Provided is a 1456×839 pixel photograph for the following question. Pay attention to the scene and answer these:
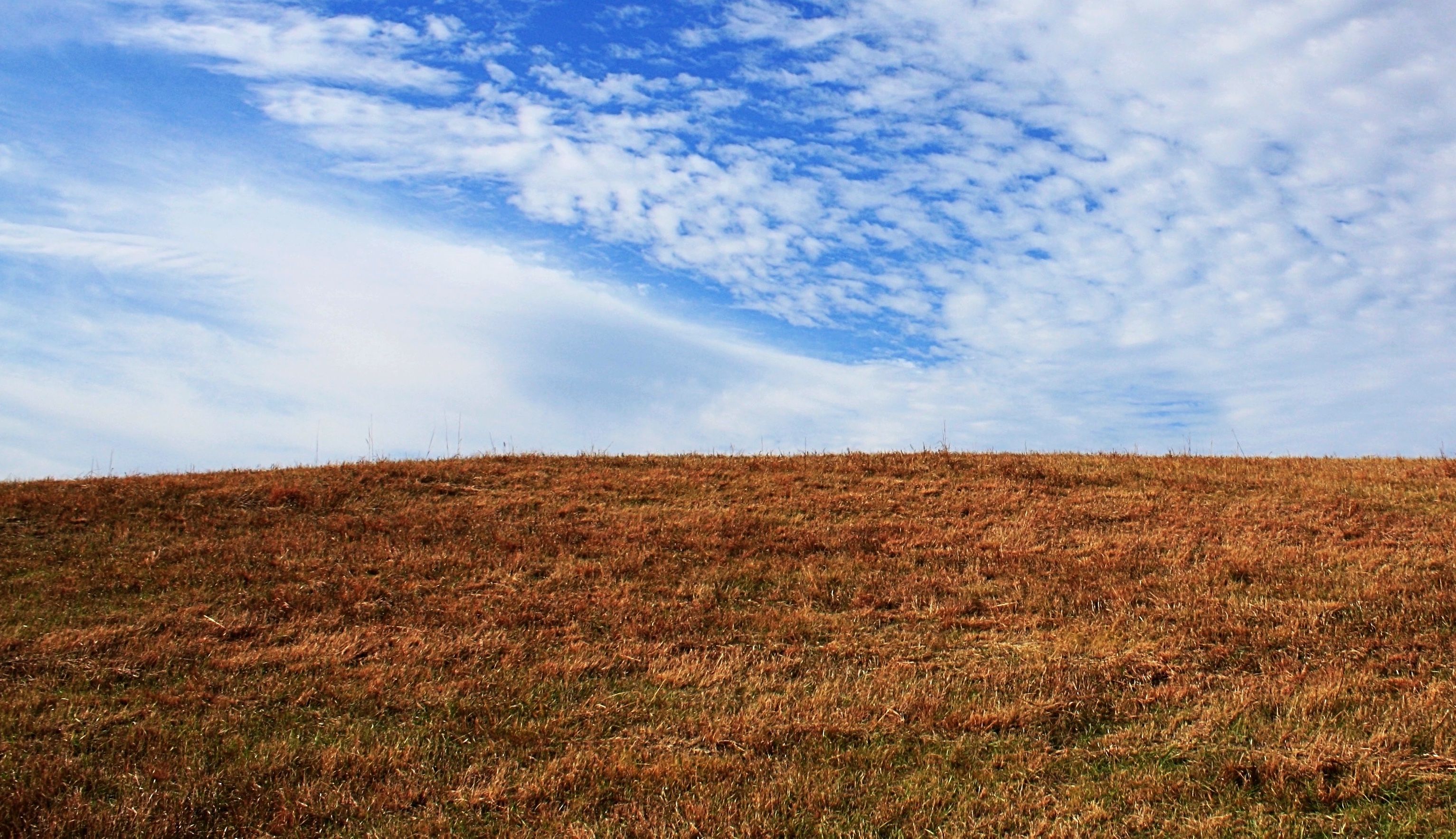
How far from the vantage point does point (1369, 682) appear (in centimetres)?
1034

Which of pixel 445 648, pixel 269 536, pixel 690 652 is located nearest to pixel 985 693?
pixel 690 652

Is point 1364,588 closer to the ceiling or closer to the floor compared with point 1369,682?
closer to the ceiling

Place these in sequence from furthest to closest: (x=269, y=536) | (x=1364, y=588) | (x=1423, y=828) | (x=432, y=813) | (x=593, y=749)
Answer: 1. (x=269, y=536)
2. (x=1364, y=588)
3. (x=593, y=749)
4. (x=432, y=813)
5. (x=1423, y=828)

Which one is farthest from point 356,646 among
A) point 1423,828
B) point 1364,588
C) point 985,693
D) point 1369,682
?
point 1364,588

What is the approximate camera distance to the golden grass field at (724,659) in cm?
790

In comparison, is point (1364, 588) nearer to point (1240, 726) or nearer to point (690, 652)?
point (1240, 726)

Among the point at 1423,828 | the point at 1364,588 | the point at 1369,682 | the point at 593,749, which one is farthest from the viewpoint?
the point at 1364,588

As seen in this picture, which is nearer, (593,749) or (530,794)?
(530,794)

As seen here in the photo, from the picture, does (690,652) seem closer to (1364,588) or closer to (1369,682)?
(1369,682)

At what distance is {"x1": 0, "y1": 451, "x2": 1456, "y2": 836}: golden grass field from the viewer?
7898 millimetres

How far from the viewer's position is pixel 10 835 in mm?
7344

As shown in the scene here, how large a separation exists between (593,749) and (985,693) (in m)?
4.46

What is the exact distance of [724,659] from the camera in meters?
11.7

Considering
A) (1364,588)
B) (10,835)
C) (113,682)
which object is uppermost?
(1364,588)
